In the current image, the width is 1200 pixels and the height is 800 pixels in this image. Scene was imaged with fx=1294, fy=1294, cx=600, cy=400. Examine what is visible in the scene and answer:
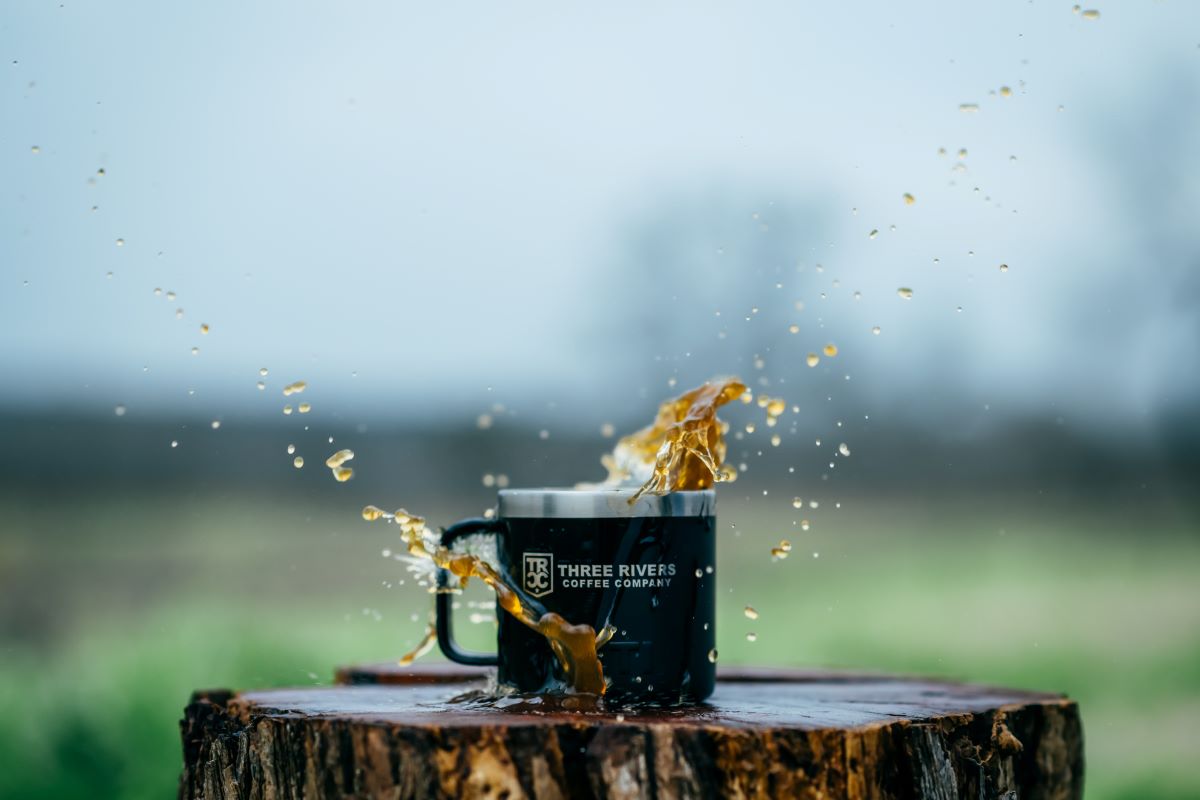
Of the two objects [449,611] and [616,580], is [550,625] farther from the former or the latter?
[449,611]

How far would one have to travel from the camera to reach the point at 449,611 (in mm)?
1808

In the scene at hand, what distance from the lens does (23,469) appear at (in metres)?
6.95

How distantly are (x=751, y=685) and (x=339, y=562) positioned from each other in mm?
4867

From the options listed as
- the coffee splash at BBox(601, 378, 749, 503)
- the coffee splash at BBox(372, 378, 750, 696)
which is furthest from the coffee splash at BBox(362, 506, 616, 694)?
the coffee splash at BBox(601, 378, 749, 503)

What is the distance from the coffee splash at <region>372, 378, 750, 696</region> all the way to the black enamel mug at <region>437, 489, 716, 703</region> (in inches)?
0.7

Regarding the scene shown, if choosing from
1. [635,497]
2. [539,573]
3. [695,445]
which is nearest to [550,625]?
[539,573]

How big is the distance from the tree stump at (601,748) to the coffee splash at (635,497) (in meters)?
0.08

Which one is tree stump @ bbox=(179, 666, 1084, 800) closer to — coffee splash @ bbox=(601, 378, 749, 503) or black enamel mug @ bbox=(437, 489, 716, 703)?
black enamel mug @ bbox=(437, 489, 716, 703)

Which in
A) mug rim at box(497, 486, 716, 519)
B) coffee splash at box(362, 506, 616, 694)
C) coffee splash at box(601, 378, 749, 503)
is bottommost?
coffee splash at box(362, 506, 616, 694)

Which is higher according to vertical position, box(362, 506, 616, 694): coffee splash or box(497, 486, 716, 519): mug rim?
box(497, 486, 716, 519): mug rim

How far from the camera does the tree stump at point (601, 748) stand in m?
1.43

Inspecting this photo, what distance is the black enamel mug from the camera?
5.36 ft

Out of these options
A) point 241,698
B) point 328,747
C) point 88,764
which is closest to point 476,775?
point 328,747

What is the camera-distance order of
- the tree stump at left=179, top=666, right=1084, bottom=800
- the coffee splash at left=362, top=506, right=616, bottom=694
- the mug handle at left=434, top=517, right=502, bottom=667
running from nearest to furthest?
the tree stump at left=179, top=666, right=1084, bottom=800 → the coffee splash at left=362, top=506, right=616, bottom=694 → the mug handle at left=434, top=517, right=502, bottom=667
